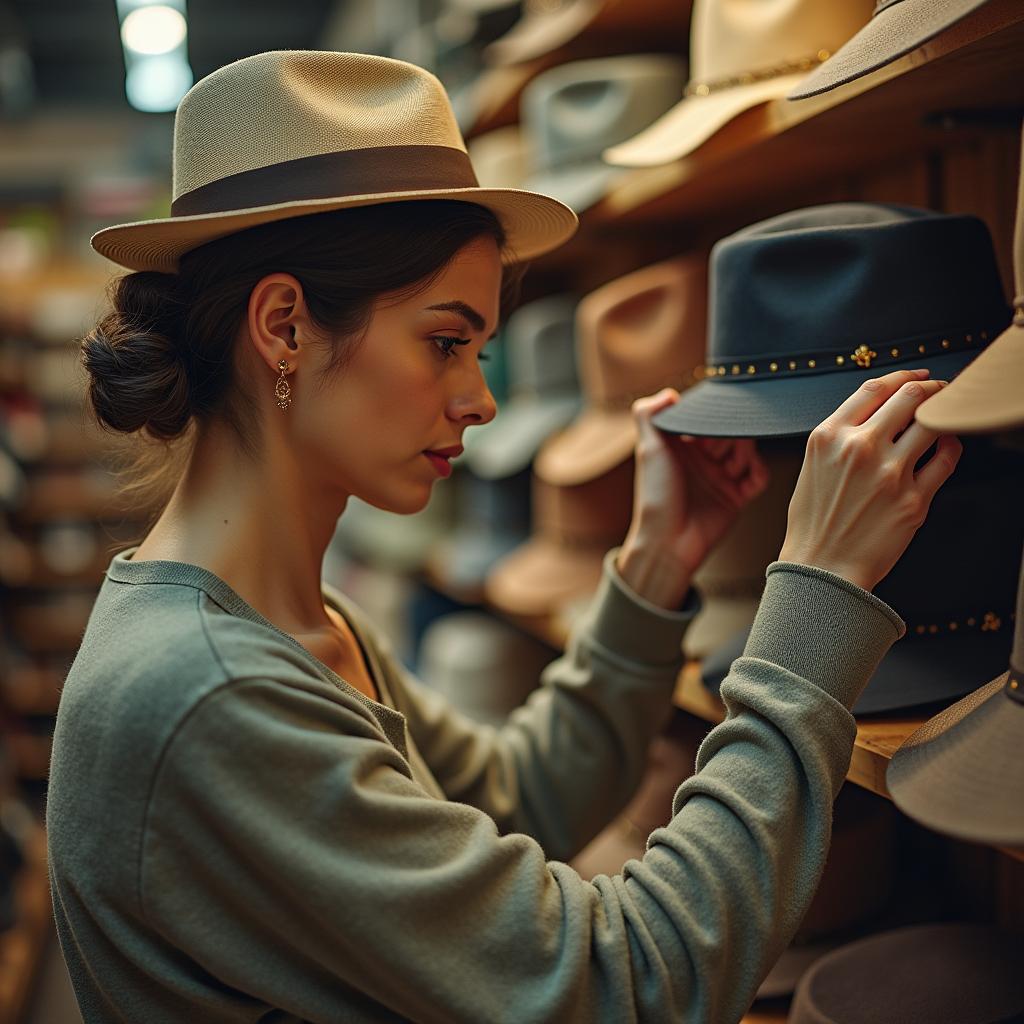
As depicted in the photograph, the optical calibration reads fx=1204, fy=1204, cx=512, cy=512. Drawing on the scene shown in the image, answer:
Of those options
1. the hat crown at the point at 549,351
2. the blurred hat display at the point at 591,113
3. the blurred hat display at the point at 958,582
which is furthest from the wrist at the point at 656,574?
the hat crown at the point at 549,351

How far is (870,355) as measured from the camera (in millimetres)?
1072

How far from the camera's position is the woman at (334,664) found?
895 mm

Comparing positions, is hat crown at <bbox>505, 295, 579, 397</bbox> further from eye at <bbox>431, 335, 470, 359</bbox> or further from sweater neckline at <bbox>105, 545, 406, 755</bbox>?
sweater neckline at <bbox>105, 545, 406, 755</bbox>

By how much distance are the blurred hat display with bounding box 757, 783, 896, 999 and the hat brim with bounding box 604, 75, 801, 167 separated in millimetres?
756

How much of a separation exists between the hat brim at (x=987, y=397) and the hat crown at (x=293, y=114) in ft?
1.84

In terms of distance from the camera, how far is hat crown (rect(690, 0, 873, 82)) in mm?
1319

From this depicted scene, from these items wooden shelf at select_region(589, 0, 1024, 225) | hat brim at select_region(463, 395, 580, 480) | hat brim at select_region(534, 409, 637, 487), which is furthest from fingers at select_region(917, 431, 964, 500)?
hat brim at select_region(463, 395, 580, 480)

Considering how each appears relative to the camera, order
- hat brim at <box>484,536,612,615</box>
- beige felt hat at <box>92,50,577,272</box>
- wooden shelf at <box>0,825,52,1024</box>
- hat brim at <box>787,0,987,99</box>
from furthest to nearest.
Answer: wooden shelf at <box>0,825,52,1024</box> < hat brim at <box>484,536,612,615</box> < beige felt hat at <box>92,50,577,272</box> < hat brim at <box>787,0,987,99</box>

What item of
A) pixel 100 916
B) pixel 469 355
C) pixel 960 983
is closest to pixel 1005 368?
pixel 469 355

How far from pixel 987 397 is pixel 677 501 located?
655mm

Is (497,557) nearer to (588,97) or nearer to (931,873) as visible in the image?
(588,97)

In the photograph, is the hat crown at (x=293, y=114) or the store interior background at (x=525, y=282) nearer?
the hat crown at (x=293, y=114)

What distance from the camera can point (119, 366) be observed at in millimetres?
1164

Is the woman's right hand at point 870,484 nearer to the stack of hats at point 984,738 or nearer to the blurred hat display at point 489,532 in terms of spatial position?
the stack of hats at point 984,738
